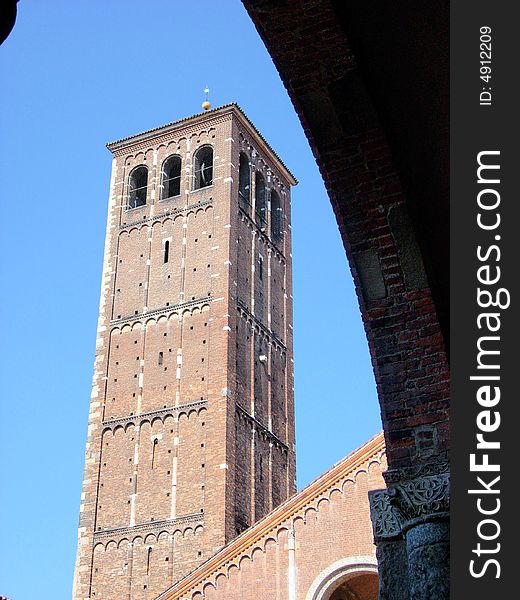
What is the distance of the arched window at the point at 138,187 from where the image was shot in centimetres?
2777

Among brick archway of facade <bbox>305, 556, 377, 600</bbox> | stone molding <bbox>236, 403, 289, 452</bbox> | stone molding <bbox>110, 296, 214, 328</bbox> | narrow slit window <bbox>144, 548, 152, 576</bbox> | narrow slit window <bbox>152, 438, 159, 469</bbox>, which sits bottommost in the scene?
brick archway of facade <bbox>305, 556, 377, 600</bbox>

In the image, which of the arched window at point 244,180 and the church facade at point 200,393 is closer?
the church facade at point 200,393

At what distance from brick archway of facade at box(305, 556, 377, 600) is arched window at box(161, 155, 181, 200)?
1424cm

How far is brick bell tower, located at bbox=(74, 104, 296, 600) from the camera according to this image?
21859 millimetres

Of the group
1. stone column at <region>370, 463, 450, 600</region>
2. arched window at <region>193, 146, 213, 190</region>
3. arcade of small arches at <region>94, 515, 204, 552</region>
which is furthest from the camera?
arched window at <region>193, 146, 213, 190</region>

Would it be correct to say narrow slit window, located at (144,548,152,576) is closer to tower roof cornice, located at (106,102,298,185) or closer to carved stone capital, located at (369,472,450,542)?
tower roof cornice, located at (106,102,298,185)

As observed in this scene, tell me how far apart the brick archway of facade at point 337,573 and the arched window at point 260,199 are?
44.4ft

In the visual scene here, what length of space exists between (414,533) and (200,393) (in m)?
19.9

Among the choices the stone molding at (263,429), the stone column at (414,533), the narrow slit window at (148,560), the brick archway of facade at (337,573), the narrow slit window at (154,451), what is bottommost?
the stone column at (414,533)

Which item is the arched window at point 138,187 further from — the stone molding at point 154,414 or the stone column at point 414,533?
the stone column at point 414,533

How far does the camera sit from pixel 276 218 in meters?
29.1

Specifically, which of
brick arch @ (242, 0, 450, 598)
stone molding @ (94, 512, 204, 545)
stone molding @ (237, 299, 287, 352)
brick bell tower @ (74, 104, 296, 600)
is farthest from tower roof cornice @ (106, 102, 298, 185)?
brick arch @ (242, 0, 450, 598)

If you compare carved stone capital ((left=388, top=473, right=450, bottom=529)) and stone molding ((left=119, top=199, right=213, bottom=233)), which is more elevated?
stone molding ((left=119, top=199, right=213, bottom=233))

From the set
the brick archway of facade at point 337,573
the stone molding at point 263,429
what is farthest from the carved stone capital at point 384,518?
the stone molding at point 263,429
